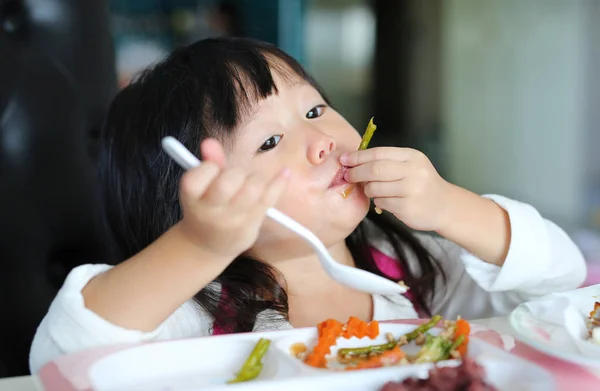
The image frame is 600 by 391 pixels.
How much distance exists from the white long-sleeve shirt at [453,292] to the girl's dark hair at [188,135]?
0.11ft

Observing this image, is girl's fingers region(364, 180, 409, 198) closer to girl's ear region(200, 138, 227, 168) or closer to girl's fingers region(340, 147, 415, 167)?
Result: girl's fingers region(340, 147, 415, 167)

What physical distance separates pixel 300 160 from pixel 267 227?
0.33 ft

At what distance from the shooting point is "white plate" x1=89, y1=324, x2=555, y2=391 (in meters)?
0.56

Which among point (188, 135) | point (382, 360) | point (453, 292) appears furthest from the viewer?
point (453, 292)

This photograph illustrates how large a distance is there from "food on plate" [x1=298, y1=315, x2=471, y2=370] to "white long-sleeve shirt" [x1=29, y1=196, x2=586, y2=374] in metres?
0.19

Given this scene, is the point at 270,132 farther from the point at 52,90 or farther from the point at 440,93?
the point at 440,93

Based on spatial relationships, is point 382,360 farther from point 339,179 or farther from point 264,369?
point 339,179

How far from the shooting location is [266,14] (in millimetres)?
2451

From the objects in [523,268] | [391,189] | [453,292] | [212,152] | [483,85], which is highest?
[212,152]

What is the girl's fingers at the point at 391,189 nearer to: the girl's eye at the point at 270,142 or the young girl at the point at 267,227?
the young girl at the point at 267,227

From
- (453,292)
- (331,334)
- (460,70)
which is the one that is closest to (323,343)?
(331,334)

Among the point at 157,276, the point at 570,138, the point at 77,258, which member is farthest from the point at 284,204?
the point at 570,138

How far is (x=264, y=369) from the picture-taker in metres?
0.65

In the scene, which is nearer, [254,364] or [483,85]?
[254,364]
